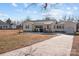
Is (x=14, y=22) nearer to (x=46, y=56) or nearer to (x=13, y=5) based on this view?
(x=13, y=5)

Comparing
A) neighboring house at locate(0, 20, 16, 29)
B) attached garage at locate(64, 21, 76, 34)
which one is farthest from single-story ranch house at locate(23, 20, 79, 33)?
neighboring house at locate(0, 20, 16, 29)

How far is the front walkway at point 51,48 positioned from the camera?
4.13m

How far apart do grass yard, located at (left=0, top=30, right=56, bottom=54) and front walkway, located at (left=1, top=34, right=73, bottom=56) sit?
5cm

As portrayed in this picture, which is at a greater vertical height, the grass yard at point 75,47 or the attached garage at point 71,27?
the attached garage at point 71,27

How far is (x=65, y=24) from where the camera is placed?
4.16m

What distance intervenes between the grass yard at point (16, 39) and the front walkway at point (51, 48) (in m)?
0.05

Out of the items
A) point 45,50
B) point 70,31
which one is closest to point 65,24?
point 70,31

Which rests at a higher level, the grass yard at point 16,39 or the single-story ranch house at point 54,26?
the single-story ranch house at point 54,26

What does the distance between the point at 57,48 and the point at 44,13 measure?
408mm

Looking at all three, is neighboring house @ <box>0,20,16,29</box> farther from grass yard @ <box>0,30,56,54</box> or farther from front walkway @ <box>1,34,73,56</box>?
front walkway @ <box>1,34,73,56</box>

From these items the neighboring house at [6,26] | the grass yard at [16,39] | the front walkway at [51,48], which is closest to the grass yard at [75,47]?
the front walkway at [51,48]

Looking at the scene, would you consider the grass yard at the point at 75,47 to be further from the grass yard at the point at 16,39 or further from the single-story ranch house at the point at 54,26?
the grass yard at the point at 16,39

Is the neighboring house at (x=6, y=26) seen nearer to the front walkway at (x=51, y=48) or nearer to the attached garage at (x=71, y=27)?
the front walkway at (x=51, y=48)

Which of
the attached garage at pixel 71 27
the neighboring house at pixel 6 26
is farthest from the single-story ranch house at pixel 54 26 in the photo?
the neighboring house at pixel 6 26
